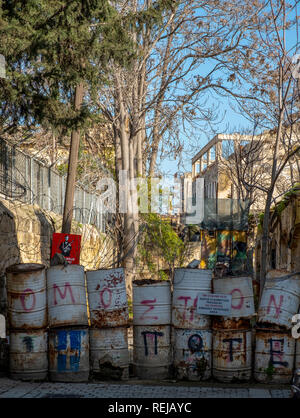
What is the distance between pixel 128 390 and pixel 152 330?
1.07 meters

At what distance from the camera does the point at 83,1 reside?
9297 mm

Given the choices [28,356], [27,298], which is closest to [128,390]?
[28,356]

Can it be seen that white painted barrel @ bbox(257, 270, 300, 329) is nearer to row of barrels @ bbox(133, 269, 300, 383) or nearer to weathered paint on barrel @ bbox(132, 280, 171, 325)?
row of barrels @ bbox(133, 269, 300, 383)

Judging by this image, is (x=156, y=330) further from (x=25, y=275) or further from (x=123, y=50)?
(x=123, y=50)

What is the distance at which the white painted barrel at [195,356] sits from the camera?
802cm

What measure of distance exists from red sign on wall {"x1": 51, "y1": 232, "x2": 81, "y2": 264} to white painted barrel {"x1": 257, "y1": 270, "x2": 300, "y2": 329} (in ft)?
16.8

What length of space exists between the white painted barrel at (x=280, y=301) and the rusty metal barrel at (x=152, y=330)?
1327 mm

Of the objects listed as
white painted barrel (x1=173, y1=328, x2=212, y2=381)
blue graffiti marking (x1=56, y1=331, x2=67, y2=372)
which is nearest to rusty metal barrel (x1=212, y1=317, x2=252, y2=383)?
white painted barrel (x1=173, y1=328, x2=212, y2=381)

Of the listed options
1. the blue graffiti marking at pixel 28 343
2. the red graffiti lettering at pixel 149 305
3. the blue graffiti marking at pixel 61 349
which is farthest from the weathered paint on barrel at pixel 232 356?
the blue graffiti marking at pixel 28 343

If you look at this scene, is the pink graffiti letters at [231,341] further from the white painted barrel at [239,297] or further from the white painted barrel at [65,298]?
the white painted barrel at [65,298]

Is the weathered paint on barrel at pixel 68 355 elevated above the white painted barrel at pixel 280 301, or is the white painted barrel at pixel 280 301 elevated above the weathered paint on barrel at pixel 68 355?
the white painted barrel at pixel 280 301

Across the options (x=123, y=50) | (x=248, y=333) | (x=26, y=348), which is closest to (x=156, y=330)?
(x=248, y=333)

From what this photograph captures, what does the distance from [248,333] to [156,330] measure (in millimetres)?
1258

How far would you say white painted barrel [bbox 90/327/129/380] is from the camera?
8016 mm
